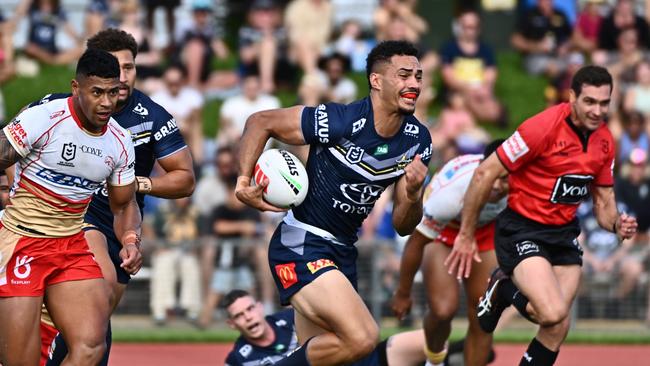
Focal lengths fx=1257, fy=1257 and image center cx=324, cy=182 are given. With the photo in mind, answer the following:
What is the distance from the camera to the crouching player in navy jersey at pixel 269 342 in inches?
404

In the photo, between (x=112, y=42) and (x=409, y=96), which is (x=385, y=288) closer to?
(x=409, y=96)

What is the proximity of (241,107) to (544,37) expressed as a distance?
545 cm

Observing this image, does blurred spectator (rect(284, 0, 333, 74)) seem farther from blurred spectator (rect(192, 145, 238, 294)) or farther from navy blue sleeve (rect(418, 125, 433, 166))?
navy blue sleeve (rect(418, 125, 433, 166))

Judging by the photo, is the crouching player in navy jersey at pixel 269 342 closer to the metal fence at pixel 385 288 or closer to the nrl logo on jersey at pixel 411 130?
the nrl logo on jersey at pixel 411 130

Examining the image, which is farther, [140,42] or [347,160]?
[140,42]

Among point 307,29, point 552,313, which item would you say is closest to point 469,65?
point 307,29

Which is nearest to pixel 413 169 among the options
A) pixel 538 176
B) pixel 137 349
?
pixel 538 176

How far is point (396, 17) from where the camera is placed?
18.8 m

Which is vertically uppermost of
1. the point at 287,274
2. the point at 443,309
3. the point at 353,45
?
the point at 353,45

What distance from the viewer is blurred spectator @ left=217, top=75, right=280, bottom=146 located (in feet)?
54.2

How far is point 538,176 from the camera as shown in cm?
922

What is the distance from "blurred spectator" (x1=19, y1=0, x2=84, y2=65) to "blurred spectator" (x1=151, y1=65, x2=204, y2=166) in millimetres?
2547

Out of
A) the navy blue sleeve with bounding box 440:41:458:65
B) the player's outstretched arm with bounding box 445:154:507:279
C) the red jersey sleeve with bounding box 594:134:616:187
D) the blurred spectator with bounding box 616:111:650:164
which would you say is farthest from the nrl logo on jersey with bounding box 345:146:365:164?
the navy blue sleeve with bounding box 440:41:458:65

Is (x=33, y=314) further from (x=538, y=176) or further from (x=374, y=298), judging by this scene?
(x=374, y=298)
